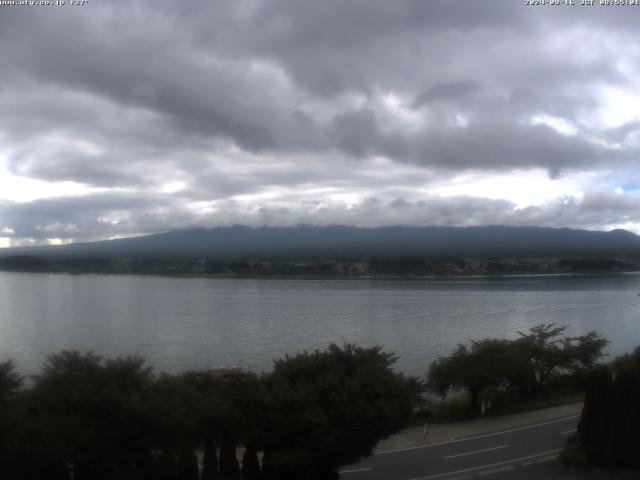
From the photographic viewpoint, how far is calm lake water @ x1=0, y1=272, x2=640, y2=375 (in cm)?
3288

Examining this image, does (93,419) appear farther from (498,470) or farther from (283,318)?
(283,318)

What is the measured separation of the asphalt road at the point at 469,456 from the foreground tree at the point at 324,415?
1644 mm

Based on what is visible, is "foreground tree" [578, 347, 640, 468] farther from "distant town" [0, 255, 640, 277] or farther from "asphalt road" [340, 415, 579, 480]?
"distant town" [0, 255, 640, 277]

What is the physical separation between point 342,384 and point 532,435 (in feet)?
20.5

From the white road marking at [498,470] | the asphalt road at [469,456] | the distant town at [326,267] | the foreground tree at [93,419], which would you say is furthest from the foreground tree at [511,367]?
the distant town at [326,267]

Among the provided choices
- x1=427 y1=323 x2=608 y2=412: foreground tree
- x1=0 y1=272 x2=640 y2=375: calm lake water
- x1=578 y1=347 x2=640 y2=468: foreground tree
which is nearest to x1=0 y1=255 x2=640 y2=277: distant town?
x1=0 y1=272 x2=640 y2=375: calm lake water

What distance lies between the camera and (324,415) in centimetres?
1031

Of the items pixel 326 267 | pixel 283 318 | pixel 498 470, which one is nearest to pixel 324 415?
pixel 498 470

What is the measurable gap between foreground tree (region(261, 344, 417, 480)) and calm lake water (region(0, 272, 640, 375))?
15.9 meters

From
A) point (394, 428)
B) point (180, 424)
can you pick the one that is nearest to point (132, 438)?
point (180, 424)

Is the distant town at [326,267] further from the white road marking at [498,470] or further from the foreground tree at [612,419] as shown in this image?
the white road marking at [498,470]

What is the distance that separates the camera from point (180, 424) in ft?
31.9

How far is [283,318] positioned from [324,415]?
1389 inches

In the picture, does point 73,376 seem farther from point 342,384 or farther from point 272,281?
point 272,281
